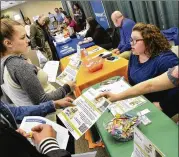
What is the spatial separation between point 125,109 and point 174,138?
0.44 meters

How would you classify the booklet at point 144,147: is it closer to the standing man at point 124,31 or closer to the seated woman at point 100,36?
the standing man at point 124,31

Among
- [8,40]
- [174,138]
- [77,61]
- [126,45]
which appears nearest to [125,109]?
[174,138]

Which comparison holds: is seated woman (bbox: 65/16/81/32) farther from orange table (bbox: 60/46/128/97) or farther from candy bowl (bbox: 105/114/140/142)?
candy bowl (bbox: 105/114/140/142)

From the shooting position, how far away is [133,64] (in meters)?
2.11

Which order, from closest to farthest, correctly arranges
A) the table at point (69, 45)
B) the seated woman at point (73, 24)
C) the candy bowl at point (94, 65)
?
the candy bowl at point (94, 65), the table at point (69, 45), the seated woman at point (73, 24)

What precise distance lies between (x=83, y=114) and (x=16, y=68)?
49 centimetres

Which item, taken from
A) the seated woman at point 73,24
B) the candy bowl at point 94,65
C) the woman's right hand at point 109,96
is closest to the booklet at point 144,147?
the woman's right hand at point 109,96

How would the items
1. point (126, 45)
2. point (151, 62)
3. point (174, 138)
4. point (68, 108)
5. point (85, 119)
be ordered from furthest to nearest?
point (126, 45)
point (151, 62)
point (68, 108)
point (85, 119)
point (174, 138)

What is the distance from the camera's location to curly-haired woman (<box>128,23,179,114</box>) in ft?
5.85

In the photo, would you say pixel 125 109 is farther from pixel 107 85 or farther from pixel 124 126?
pixel 107 85

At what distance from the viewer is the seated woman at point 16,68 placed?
1372mm

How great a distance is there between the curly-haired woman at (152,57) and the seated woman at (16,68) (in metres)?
0.87

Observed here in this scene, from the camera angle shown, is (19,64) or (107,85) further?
(107,85)

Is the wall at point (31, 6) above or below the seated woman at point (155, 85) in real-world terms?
above
